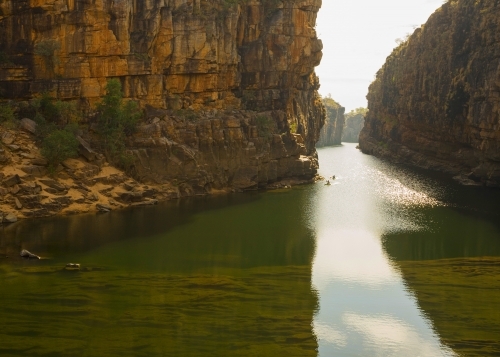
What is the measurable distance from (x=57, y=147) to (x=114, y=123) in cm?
753

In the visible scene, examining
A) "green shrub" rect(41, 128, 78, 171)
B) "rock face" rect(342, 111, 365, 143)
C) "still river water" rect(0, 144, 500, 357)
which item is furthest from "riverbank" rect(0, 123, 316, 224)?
"rock face" rect(342, 111, 365, 143)

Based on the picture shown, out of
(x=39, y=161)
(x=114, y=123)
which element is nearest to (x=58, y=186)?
(x=39, y=161)

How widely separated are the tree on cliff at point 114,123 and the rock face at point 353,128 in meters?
144

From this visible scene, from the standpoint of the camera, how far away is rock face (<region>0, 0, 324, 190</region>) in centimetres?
5547

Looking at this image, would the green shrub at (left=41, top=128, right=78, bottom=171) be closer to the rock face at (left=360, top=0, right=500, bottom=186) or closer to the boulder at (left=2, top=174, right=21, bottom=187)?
the boulder at (left=2, top=174, right=21, bottom=187)

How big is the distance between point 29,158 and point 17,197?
459cm

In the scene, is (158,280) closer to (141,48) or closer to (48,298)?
(48,298)

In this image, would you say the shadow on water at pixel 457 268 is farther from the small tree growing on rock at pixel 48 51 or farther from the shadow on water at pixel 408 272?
the small tree growing on rock at pixel 48 51

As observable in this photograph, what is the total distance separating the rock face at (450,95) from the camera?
63.0 metres

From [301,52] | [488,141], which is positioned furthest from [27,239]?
[488,141]

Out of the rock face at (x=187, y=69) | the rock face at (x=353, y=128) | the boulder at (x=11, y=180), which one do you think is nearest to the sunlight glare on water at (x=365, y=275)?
the rock face at (x=187, y=69)

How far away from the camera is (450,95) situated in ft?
238

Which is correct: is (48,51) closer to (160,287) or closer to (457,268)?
(160,287)

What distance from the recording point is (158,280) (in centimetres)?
3167
